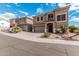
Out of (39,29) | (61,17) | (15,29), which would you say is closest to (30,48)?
(39,29)

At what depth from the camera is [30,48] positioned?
134 inches

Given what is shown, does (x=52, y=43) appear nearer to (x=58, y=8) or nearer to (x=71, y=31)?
(x=71, y=31)

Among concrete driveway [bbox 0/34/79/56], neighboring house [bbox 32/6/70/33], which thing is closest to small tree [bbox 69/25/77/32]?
neighboring house [bbox 32/6/70/33]

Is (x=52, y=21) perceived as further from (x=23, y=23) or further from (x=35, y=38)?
(x=23, y=23)

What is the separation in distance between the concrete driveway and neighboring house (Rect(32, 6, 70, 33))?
0.47 m

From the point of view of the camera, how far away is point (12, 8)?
3461 millimetres

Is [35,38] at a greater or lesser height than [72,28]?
lesser

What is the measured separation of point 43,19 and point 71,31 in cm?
93

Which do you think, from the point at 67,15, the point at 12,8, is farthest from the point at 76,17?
the point at 12,8

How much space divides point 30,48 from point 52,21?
1063mm

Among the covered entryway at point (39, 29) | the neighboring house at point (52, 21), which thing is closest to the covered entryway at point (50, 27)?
the neighboring house at point (52, 21)

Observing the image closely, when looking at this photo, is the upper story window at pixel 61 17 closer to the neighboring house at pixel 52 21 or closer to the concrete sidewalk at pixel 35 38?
the neighboring house at pixel 52 21

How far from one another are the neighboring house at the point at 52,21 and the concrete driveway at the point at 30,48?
0.47 metres

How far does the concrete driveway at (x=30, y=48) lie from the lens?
10.6 feet
